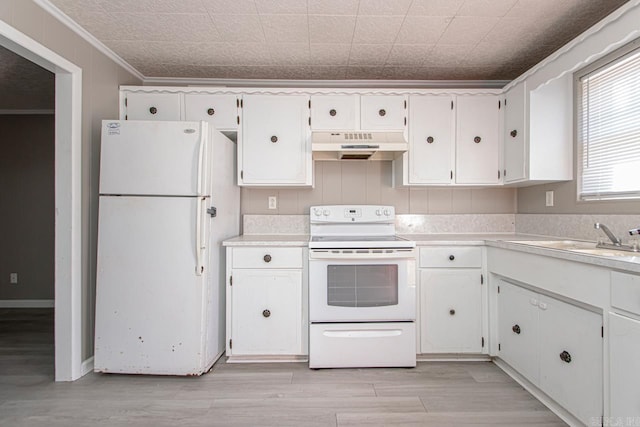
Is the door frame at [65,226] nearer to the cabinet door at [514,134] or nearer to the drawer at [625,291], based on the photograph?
the drawer at [625,291]

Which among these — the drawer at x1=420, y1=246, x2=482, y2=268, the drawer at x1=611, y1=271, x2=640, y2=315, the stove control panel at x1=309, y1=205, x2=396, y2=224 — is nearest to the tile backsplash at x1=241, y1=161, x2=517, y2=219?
the stove control panel at x1=309, y1=205, x2=396, y2=224

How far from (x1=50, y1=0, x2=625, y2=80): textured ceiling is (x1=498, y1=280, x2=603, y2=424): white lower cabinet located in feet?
5.53

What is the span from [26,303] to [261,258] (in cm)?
→ 345

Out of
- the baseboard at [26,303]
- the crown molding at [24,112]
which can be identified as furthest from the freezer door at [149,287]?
the crown molding at [24,112]

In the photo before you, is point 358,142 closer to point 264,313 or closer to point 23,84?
point 264,313

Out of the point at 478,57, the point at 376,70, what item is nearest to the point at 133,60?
the point at 376,70

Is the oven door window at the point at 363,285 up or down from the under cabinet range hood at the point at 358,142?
down

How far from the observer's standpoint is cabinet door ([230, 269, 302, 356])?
2.42 metres

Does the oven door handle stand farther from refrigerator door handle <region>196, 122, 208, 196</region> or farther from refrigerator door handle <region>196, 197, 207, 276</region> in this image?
refrigerator door handle <region>196, 122, 208, 196</region>

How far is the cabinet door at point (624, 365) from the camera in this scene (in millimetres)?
1313

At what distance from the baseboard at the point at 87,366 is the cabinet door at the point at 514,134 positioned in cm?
331

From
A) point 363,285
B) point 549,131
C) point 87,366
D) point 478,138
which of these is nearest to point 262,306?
point 363,285

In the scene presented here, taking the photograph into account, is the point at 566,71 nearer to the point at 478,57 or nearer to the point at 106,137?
the point at 478,57

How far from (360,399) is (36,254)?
412 centimetres
